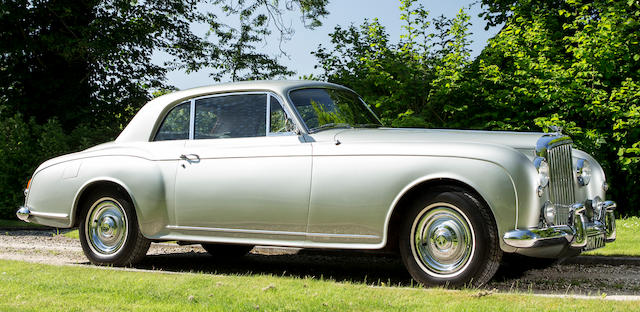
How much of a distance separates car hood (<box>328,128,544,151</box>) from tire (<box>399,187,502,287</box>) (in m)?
0.46

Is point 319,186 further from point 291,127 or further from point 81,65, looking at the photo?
point 81,65

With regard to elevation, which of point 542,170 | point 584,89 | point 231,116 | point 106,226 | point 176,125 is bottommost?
point 106,226

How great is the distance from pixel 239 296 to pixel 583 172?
3.23 meters

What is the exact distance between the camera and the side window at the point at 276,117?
6.40 metres

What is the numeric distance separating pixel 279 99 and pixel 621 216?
9243mm

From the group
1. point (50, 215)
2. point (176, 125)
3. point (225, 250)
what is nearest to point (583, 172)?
point (176, 125)

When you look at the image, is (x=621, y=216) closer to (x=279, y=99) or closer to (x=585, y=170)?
(x=585, y=170)

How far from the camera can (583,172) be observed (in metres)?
6.04

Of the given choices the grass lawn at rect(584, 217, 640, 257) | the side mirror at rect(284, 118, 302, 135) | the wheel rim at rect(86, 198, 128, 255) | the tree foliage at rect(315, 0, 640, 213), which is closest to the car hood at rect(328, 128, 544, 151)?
the side mirror at rect(284, 118, 302, 135)

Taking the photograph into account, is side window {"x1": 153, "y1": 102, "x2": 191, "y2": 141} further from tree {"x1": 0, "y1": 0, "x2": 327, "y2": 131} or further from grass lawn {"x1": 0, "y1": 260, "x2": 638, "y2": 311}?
tree {"x1": 0, "y1": 0, "x2": 327, "y2": 131}

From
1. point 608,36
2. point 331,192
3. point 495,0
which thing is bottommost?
point 331,192

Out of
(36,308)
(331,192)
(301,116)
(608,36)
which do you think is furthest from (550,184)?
(608,36)

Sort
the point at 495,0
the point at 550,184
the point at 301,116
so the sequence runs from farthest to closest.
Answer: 1. the point at 495,0
2. the point at 301,116
3. the point at 550,184

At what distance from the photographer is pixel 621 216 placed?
13.1m
